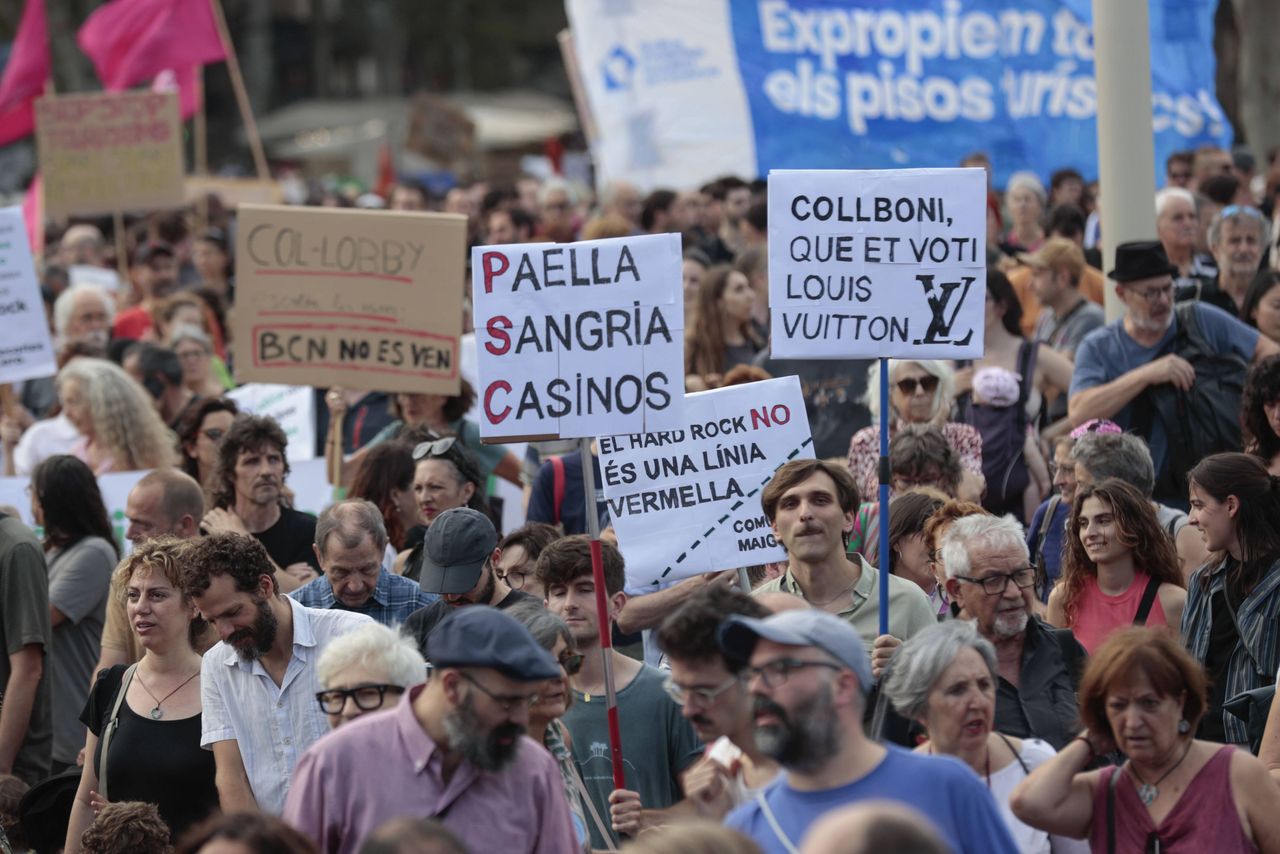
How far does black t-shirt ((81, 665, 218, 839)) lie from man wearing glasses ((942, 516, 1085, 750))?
2395 millimetres

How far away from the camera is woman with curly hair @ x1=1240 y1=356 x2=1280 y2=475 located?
767cm

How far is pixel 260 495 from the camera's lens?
8.05m

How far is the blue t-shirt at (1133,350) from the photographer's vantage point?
29.5 feet

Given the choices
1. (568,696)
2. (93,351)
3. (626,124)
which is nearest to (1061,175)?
(626,124)

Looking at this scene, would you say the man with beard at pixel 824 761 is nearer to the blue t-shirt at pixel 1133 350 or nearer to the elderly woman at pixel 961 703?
the elderly woman at pixel 961 703

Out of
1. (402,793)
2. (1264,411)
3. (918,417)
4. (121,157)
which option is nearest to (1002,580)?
(402,793)

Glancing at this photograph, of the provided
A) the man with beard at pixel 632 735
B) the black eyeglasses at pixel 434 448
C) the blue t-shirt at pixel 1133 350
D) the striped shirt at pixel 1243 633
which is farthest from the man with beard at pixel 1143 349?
the man with beard at pixel 632 735

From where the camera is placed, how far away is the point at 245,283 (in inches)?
396

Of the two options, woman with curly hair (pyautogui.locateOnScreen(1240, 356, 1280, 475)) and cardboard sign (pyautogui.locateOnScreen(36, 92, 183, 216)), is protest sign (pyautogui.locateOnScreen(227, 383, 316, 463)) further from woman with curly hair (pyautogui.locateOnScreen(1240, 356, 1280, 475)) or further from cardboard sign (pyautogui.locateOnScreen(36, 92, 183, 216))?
cardboard sign (pyautogui.locateOnScreen(36, 92, 183, 216))

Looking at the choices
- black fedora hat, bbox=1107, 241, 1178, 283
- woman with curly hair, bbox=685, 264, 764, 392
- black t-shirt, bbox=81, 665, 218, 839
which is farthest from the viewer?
woman with curly hair, bbox=685, 264, 764, 392

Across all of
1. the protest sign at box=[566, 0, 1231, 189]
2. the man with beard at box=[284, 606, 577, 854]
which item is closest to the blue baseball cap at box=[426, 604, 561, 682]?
the man with beard at box=[284, 606, 577, 854]

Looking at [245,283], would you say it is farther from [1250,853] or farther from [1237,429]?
[1250,853]

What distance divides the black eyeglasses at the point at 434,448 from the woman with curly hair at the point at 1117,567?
2.51 m

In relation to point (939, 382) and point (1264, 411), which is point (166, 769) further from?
point (1264, 411)
